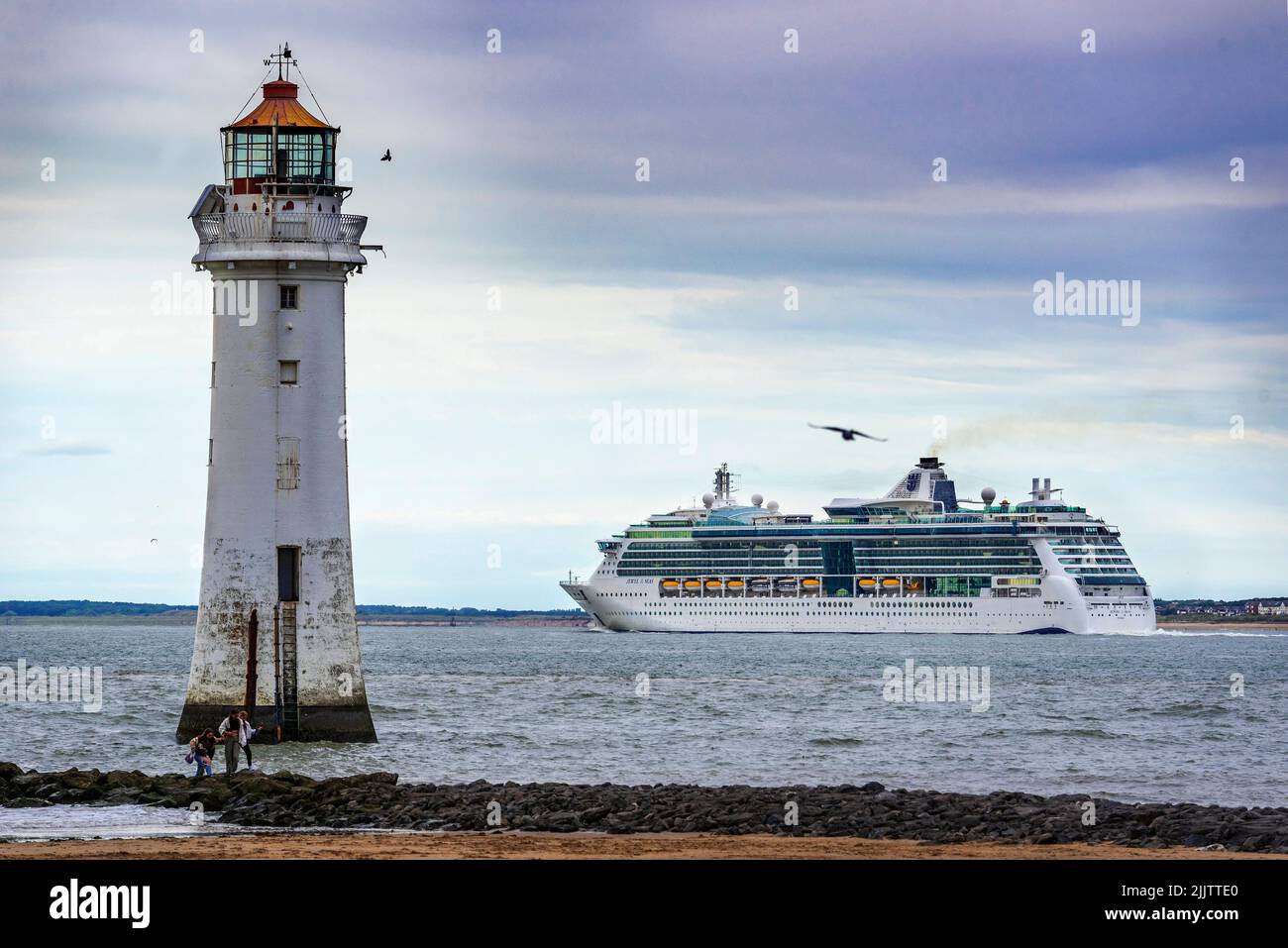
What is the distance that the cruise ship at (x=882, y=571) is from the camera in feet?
428

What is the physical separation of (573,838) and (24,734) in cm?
1919

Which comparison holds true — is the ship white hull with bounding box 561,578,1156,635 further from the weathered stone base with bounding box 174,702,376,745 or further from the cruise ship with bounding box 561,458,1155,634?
the weathered stone base with bounding box 174,702,376,745

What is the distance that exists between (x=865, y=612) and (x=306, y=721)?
355 feet

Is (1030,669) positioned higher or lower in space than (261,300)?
lower

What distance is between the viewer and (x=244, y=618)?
28141 mm

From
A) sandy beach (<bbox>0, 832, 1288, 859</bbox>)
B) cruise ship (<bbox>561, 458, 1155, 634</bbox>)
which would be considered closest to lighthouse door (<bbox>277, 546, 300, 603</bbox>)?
sandy beach (<bbox>0, 832, 1288, 859</bbox>)

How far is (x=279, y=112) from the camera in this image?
96.9ft

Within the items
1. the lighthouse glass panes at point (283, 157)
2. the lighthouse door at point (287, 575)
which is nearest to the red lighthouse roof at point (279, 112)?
the lighthouse glass panes at point (283, 157)

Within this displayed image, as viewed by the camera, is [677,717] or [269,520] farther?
[677,717]

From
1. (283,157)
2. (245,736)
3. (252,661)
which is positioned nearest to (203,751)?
(245,736)

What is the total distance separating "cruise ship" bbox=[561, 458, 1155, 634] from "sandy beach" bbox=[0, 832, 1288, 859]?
110m

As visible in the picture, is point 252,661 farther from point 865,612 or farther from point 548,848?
point 865,612
